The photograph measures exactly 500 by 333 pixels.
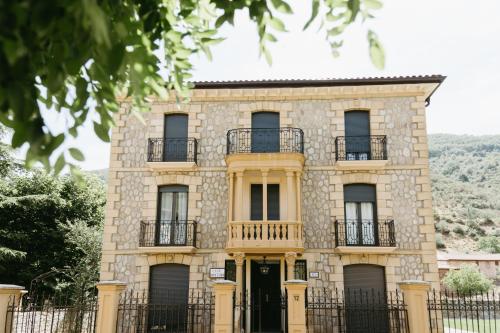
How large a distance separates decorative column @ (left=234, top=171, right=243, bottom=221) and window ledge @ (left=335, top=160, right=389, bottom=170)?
3.39m

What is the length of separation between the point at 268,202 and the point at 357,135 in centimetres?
398

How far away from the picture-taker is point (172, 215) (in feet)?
53.9

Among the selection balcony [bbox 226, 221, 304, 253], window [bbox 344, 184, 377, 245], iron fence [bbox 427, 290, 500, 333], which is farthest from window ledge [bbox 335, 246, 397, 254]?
iron fence [bbox 427, 290, 500, 333]

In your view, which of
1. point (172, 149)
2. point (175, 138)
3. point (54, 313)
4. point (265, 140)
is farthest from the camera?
point (172, 149)

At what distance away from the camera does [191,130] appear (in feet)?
55.5

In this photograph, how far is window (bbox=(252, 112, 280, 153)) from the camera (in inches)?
656

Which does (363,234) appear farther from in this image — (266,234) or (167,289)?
(167,289)

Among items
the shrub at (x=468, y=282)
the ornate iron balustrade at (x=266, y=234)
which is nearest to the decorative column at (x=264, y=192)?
the ornate iron balustrade at (x=266, y=234)

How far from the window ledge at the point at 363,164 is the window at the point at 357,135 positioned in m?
0.69

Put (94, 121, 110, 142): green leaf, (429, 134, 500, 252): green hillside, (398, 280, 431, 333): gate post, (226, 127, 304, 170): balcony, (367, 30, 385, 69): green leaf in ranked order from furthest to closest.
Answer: (429, 134, 500, 252): green hillside, (226, 127, 304, 170): balcony, (398, 280, 431, 333): gate post, (94, 121, 110, 142): green leaf, (367, 30, 385, 69): green leaf

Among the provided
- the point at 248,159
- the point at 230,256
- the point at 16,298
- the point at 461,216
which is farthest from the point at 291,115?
the point at 461,216

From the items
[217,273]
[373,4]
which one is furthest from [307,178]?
[373,4]

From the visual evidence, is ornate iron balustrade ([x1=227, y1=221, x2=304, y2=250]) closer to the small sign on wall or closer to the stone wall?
the stone wall

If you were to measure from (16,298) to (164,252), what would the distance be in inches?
239
